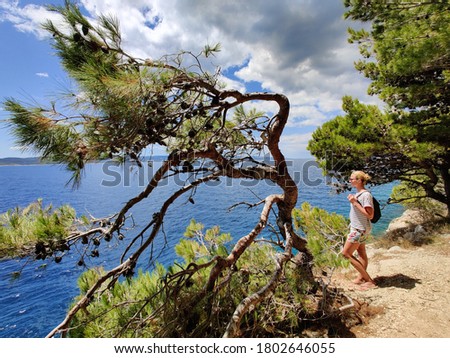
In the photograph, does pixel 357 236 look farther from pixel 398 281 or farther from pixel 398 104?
pixel 398 104

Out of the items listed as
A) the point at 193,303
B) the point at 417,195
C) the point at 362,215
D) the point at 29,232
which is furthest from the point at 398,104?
the point at 29,232

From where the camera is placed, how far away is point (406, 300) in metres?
3.17

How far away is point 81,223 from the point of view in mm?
2174

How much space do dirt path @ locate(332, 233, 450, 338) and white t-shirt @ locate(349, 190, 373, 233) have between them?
0.97 m

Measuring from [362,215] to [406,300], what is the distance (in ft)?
3.95

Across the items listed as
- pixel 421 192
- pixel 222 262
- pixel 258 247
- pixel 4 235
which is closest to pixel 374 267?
pixel 258 247

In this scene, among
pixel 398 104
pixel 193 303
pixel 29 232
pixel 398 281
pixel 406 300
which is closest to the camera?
pixel 29 232

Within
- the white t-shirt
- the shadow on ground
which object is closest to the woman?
the white t-shirt

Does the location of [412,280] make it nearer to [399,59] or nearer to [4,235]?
[399,59]

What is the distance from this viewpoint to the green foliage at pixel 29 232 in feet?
5.70

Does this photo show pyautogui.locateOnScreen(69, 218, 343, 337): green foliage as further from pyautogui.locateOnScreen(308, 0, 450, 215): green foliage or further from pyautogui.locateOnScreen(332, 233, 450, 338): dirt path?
pyautogui.locateOnScreen(308, 0, 450, 215): green foliage

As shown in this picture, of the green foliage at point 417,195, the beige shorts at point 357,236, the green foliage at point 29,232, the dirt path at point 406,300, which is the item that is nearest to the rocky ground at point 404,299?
the dirt path at point 406,300

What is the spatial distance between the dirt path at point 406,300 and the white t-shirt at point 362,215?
966 mm

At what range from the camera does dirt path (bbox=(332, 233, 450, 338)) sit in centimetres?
270
